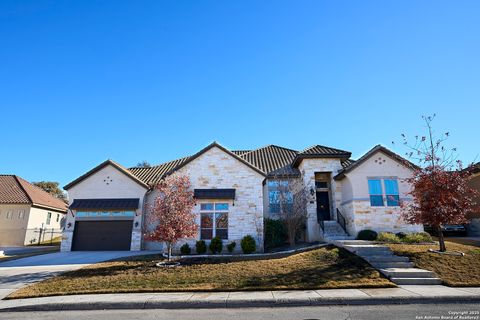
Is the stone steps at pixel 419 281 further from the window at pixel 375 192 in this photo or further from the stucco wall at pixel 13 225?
the stucco wall at pixel 13 225

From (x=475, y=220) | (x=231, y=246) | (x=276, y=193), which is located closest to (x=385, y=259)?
(x=231, y=246)

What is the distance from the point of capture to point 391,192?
17.5 meters

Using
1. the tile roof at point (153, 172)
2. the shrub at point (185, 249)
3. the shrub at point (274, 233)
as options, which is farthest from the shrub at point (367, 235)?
the tile roof at point (153, 172)

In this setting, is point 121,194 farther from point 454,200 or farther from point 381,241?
point 454,200

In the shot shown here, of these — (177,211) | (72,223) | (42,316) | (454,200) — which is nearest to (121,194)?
(72,223)

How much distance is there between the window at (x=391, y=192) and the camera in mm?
17219

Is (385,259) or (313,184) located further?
(313,184)

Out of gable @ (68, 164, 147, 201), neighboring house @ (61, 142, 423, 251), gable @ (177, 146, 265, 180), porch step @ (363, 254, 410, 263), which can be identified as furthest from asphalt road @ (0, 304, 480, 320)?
gable @ (68, 164, 147, 201)

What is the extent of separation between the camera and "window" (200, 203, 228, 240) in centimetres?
1798

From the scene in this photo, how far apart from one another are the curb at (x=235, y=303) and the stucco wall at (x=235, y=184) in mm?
9376

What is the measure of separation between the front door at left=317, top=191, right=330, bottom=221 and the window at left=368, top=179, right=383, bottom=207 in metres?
3.76

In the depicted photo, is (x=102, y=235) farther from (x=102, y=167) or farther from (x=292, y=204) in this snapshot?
(x=292, y=204)

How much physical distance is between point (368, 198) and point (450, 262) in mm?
5976

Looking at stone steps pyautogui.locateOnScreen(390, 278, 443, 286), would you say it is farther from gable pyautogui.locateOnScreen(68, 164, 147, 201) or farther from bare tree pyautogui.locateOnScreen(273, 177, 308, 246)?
gable pyautogui.locateOnScreen(68, 164, 147, 201)
